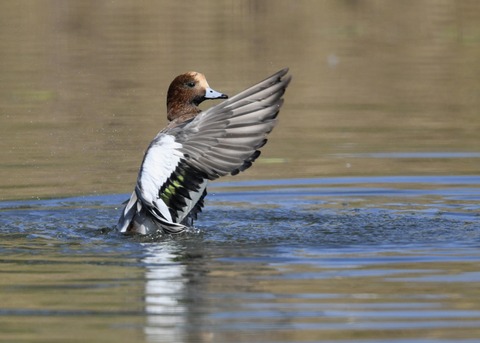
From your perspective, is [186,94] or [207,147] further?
[186,94]

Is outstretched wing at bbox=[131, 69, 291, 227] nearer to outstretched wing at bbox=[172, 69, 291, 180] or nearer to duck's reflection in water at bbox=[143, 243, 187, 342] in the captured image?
outstretched wing at bbox=[172, 69, 291, 180]

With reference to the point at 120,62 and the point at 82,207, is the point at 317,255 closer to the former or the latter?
the point at 82,207

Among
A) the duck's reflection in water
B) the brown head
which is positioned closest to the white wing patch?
the duck's reflection in water

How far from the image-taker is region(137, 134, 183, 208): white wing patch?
792 centimetres

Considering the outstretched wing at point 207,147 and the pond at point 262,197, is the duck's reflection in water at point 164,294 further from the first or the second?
the outstretched wing at point 207,147

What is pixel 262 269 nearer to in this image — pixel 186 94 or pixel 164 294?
pixel 164 294

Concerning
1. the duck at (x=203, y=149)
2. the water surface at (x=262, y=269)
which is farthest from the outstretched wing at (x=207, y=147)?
the water surface at (x=262, y=269)

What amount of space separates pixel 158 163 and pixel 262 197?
2.14 m

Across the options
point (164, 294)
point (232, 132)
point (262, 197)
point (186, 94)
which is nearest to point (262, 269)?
point (164, 294)

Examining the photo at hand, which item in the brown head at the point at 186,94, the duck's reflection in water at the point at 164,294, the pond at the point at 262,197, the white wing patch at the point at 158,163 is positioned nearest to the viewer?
the duck's reflection in water at the point at 164,294

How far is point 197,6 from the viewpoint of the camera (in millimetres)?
25672

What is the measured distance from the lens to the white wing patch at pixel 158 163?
7922 mm

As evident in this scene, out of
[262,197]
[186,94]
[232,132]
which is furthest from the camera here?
[262,197]

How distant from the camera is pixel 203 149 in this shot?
7953 mm
